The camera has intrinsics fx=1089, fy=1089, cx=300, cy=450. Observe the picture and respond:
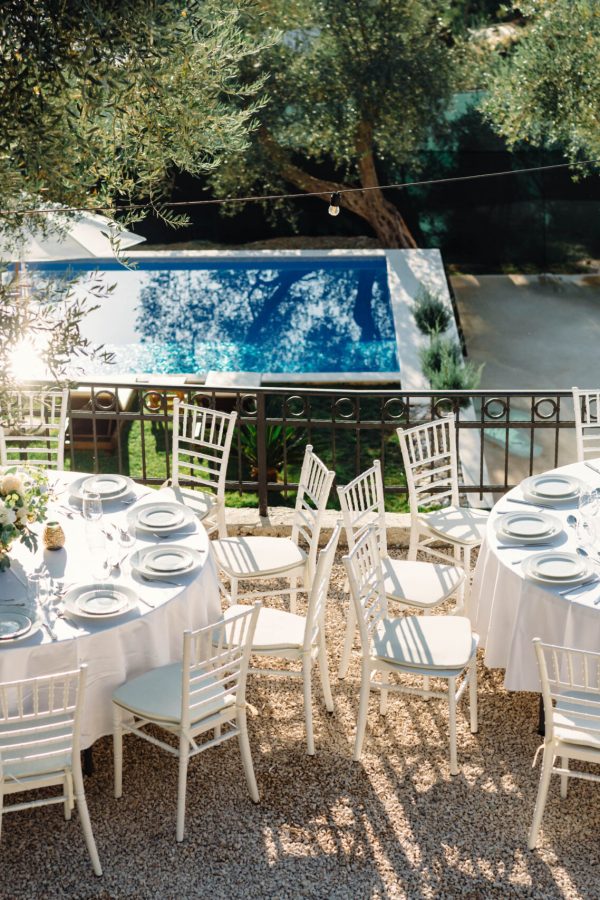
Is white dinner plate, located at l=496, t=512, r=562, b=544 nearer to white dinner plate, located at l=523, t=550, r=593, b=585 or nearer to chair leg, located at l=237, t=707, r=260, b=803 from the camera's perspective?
white dinner plate, located at l=523, t=550, r=593, b=585

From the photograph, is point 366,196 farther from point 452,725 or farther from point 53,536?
point 452,725

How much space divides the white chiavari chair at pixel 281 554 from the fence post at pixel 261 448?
3.67 feet

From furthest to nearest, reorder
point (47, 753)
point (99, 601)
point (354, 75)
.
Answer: point (354, 75)
point (99, 601)
point (47, 753)

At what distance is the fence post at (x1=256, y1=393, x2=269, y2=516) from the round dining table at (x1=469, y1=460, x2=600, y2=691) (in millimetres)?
2081

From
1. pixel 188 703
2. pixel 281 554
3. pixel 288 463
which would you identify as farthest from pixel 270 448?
pixel 188 703

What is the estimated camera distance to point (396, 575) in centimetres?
620

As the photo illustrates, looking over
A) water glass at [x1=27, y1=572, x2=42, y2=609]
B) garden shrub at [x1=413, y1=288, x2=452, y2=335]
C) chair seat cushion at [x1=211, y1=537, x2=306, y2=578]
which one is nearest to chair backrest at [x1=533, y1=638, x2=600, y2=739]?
chair seat cushion at [x1=211, y1=537, x2=306, y2=578]

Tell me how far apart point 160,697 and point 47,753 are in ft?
1.99

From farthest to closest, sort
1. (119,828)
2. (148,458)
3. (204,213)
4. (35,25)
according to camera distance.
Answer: (204,213)
(148,458)
(119,828)
(35,25)

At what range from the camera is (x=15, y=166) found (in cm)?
540

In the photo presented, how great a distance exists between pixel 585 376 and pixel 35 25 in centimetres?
898

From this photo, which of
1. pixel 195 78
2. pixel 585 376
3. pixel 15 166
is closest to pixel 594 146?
pixel 585 376

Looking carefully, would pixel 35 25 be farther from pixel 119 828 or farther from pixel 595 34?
pixel 595 34

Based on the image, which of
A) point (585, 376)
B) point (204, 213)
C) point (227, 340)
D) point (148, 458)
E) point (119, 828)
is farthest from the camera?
point (204, 213)
